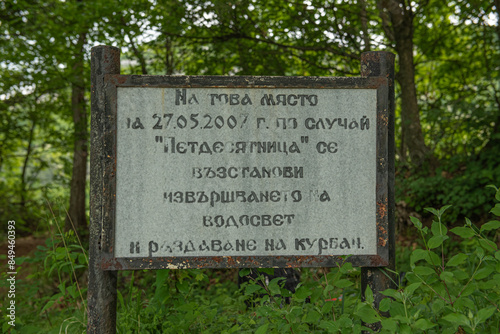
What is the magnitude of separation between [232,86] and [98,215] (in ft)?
3.63

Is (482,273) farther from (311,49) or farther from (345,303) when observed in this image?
(311,49)

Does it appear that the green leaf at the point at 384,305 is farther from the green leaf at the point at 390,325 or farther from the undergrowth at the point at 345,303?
the green leaf at the point at 390,325

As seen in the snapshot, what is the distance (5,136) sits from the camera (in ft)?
32.4

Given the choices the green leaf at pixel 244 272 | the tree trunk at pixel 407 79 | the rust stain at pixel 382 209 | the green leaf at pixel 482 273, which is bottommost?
the green leaf at pixel 244 272

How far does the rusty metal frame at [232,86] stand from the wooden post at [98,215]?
0.02 m

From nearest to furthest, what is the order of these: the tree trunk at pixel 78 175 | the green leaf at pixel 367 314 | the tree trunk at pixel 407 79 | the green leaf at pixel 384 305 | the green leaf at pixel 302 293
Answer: the green leaf at pixel 367 314
the green leaf at pixel 384 305
the green leaf at pixel 302 293
the tree trunk at pixel 407 79
the tree trunk at pixel 78 175

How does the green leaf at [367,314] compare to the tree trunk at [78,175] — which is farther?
the tree trunk at [78,175]

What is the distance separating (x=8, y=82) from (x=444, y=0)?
8.45 m

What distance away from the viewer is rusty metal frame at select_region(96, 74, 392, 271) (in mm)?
2475

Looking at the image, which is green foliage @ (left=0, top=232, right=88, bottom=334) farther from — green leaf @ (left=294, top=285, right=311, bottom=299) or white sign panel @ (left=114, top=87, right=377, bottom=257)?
green leaf @ (left=294, top=285, right=311, bottom=299)

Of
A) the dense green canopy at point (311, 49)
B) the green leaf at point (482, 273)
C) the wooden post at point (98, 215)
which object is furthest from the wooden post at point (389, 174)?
the dense green canopy at point (311, 49)

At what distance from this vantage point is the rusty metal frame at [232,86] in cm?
247

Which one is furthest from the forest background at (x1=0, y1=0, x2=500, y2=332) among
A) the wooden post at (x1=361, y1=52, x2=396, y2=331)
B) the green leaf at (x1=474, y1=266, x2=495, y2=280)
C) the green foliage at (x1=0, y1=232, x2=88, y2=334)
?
the green leaf at (x1=474, y1=266, x2=495, y2=280)

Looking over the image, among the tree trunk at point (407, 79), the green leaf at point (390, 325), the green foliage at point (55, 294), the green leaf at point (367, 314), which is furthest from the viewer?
the tree trunk at point (407, 79)
